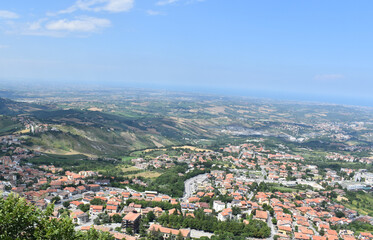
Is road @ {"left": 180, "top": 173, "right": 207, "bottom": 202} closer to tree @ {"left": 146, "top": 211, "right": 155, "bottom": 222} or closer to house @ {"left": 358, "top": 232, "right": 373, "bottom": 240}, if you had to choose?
tree @ {"left": 146, "top": 211, "right": 155, "bottom": 222}

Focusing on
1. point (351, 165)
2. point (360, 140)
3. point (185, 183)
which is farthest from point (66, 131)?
point (360, 140)

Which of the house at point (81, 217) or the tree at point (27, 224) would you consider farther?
the house at point (81, 217)

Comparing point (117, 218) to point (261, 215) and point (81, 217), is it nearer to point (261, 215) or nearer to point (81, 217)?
point (81, 217)

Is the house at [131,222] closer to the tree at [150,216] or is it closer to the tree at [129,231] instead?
the tree at [129,231]

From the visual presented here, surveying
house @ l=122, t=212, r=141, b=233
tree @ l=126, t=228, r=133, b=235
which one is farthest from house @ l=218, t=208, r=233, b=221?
tree @ l=126, t=228, r=133, b=235

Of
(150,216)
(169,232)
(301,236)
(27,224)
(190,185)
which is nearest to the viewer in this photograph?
(27,224)

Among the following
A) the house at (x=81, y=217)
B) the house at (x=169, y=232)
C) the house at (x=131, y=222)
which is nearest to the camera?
the house at (x=169, y=232)

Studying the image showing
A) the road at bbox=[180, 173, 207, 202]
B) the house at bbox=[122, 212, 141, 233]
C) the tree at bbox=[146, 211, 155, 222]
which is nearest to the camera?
the house at bbox=[122, 212, 141, 233]

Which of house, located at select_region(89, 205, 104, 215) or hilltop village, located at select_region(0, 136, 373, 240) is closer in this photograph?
hilltop village, located at select_region(0, 136, 373, 240)

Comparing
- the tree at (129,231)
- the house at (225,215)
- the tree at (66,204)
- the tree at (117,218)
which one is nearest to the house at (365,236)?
the house at (225,215)

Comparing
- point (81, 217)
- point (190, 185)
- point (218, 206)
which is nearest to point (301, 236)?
point (218, 206)
